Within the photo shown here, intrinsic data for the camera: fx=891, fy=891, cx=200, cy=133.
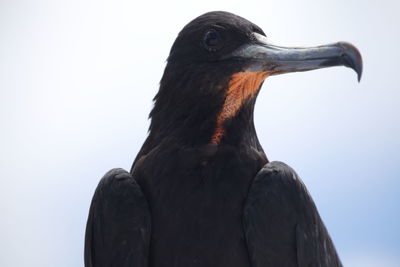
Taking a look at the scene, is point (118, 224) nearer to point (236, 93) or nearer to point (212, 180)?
point (212, 180)

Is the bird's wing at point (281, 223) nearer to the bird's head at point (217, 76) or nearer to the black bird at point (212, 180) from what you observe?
the black bird at point (212, 180)

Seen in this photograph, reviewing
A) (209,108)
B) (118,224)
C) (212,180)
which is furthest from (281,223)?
(118,224)

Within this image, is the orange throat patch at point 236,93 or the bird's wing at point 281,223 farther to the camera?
the orange throat patch at point 236,93

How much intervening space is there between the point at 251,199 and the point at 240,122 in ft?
2.46

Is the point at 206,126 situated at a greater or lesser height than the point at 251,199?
greater

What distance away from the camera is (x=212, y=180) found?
22.6ft

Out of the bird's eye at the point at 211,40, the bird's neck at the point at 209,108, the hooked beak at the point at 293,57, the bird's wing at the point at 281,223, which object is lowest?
the bird's wing at the point at 281,223

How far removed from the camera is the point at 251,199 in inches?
267

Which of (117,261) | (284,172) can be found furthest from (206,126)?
(117,261)

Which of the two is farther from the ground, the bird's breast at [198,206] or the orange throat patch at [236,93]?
the orange throat patch at [236,93]

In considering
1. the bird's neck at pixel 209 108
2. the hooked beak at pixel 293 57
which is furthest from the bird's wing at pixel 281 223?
the hooked beak at pixel 293 57

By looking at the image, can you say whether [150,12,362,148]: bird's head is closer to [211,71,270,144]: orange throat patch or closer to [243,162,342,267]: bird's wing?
[211,71,270,144]: orange throat patch

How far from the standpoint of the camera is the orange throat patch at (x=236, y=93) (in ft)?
23.3

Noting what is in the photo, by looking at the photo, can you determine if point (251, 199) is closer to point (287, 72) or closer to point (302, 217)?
point (302, 217)
